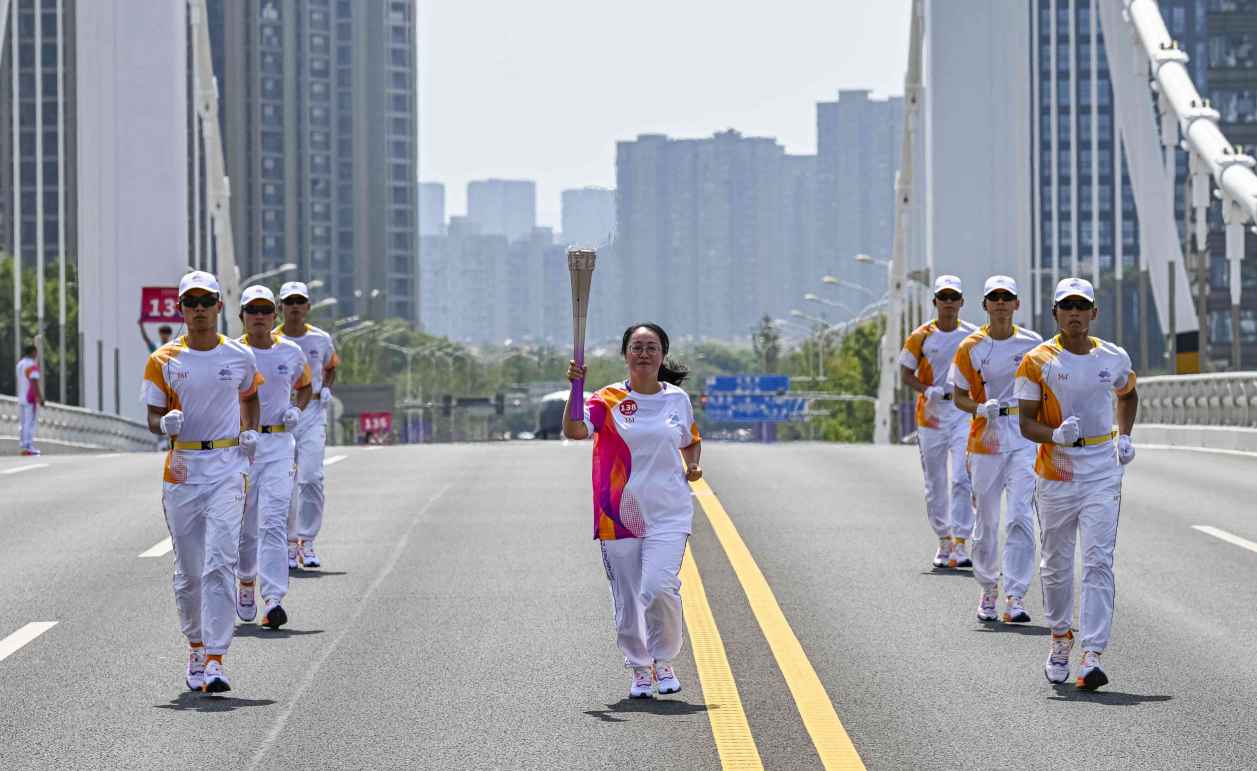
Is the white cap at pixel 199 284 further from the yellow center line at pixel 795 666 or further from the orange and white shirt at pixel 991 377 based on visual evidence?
the orange and white shirt at pixel 991 377

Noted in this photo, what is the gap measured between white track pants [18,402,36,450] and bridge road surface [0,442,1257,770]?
17.2 meters

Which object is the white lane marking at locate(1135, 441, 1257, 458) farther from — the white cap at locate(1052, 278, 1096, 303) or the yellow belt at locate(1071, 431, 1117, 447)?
the white cap at locate(1052, 278, 1096, 303)

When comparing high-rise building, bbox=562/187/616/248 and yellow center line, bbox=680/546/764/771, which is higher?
high-rise building, bbox=562/187/616/248

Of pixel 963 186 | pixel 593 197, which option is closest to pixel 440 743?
pixel 593 197

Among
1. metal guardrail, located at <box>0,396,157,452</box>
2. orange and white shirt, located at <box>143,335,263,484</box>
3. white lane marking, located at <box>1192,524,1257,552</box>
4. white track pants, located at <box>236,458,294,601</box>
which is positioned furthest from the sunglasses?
metal guardrail, located at <box>0,396,157,452</box>

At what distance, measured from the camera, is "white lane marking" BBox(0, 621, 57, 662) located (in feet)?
36.9

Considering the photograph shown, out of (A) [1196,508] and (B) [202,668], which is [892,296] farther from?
(B) [202,668]

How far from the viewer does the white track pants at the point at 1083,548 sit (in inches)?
382

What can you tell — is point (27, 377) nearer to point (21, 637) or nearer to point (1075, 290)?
point (21, 637)

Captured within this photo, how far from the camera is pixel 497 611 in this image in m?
12.8

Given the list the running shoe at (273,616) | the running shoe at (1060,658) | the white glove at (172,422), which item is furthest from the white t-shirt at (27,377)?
the running shoe at (1060,658)

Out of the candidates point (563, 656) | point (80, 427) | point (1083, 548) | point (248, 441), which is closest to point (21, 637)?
point (248, 441)

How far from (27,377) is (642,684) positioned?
90.8 feet

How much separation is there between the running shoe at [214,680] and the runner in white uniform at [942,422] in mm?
5914
